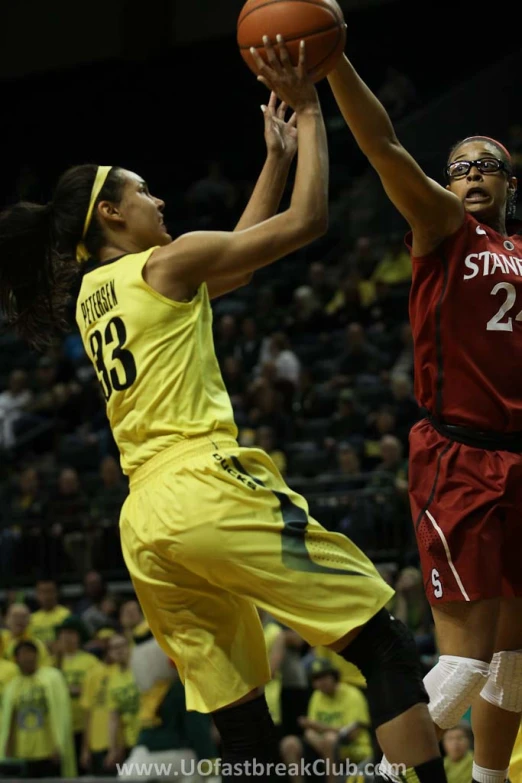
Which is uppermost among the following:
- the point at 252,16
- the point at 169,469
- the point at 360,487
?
the point at 252,16

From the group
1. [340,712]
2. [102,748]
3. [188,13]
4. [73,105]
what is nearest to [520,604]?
[340,712]

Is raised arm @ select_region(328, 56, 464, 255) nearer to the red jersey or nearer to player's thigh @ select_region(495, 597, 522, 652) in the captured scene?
the red jersey

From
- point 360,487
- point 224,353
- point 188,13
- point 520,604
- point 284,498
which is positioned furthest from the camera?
point 188,13

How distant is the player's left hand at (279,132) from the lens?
4145 millimetres

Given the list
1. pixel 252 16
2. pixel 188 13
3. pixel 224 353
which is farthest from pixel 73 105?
pixel 252 16

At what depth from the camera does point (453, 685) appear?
12.6 feet

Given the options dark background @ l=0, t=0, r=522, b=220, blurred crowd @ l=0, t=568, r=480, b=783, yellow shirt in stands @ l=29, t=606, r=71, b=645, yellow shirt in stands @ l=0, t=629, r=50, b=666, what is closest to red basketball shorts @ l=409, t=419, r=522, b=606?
blurred crowd @ l=0, t=568, r=480, b=783

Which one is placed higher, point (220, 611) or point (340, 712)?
point (220, 611)

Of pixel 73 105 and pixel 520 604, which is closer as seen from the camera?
pixel 520 604

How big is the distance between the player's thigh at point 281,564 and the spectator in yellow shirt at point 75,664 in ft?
23.8

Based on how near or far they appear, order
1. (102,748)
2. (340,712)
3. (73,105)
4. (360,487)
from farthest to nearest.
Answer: (73,105) < (360,487) < (102,748) < (340,712)

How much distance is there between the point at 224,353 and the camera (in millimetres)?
14969

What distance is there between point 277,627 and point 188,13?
13.5 metres

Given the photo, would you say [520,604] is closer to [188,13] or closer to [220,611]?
[220,611]
